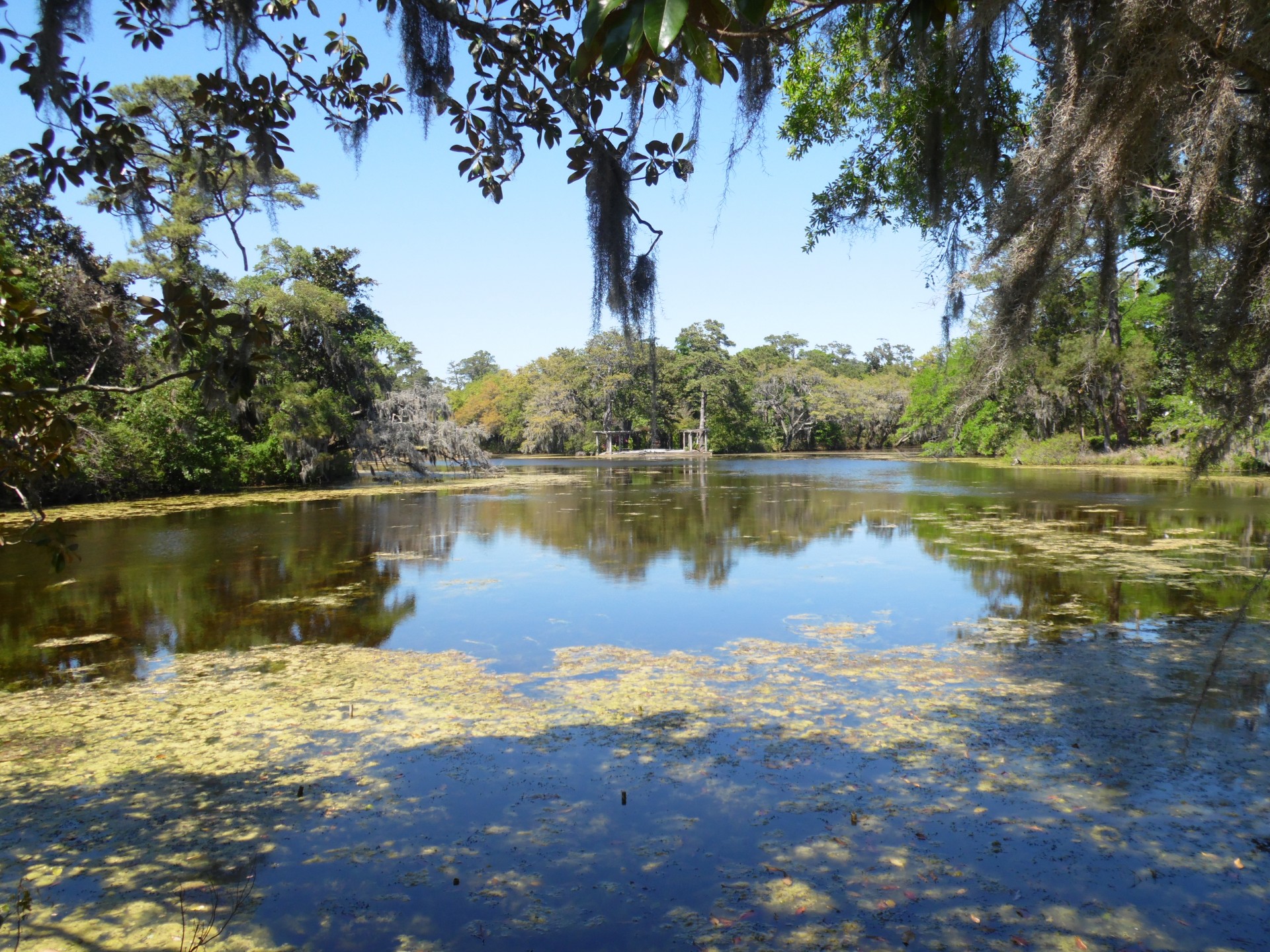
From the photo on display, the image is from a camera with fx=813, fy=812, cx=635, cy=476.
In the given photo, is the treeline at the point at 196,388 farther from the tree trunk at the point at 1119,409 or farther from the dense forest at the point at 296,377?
the tree trunk at the point at 1119,409

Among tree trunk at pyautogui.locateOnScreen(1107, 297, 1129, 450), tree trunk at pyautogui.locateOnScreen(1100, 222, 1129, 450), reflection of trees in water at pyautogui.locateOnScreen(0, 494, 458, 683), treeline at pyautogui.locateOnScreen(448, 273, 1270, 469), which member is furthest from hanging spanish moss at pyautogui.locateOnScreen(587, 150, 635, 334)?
tree trunk at pyautogui.locateOnScreen(1107, 297, 1129, 450)

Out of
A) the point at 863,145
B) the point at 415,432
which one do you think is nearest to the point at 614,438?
the point at 415,432

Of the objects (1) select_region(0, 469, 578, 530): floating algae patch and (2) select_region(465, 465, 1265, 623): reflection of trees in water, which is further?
(1) select_region(0, 469, 578, 530): floating algae patch

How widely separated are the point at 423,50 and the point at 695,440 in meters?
44.9

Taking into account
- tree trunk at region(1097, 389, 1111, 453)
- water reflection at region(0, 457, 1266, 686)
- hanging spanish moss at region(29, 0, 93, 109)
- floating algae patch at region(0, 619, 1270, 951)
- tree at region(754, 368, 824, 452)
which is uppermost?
tree at region(754, 368, 824, 452)

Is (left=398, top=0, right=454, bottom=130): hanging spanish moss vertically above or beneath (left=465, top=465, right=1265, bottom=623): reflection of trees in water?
above

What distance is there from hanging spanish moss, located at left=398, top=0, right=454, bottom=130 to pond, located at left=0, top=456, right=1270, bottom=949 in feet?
8.32

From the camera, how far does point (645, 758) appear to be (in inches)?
134

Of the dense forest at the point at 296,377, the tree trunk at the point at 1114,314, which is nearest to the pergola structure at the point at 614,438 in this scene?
the dense forest at the point at 296,377

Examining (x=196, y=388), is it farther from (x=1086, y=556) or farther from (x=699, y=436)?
(x=699, y=436)

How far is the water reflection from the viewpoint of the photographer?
18.5 feet

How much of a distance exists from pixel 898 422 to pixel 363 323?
36.1 meters

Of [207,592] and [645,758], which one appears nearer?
[645,758]

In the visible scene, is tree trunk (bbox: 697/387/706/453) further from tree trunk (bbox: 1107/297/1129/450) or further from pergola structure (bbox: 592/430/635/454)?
tree trunk (bbox: 1107/297/1129/450)
